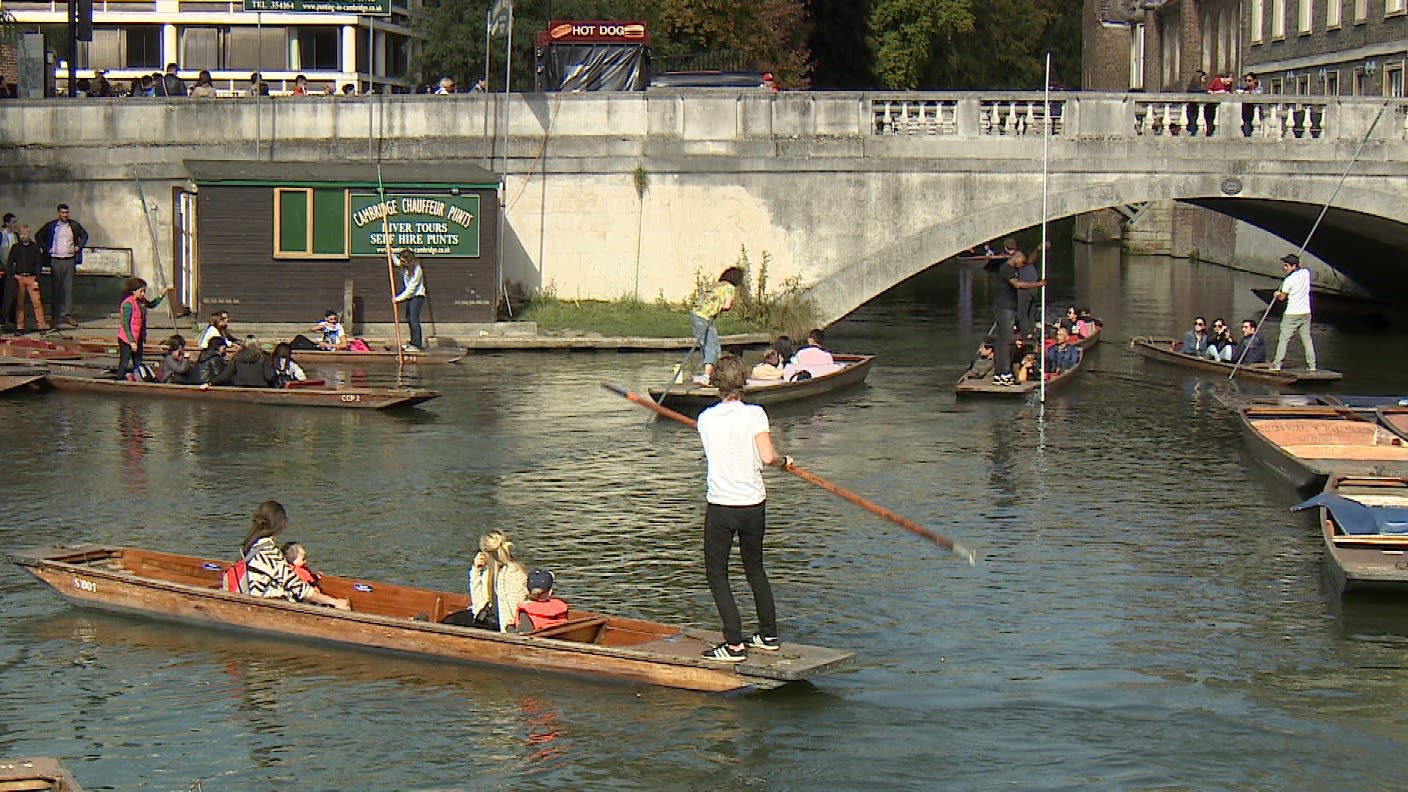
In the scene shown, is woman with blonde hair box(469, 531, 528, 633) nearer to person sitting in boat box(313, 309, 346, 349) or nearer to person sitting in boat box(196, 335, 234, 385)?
person sitting in boat box(196, 335, 234, 385)

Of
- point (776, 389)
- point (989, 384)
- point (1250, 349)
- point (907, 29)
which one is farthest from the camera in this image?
point (907, 29)

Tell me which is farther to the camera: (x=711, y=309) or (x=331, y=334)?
(x=331, y=334)

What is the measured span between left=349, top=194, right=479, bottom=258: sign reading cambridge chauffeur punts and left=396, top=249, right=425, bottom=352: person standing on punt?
2.84 feet

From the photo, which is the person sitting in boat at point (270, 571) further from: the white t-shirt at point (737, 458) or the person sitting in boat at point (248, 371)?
the person sitting in boat at point (248, 371)

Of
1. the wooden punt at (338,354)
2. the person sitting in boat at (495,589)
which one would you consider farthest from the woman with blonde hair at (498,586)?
the wooden punt at (338,354)

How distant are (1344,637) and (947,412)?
35.0 ft

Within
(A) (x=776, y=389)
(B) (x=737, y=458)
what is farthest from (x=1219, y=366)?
(B) (x=737, y=458)

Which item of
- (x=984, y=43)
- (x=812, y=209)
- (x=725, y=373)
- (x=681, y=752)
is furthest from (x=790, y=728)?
(x=984, y=43)

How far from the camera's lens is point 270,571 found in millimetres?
12547

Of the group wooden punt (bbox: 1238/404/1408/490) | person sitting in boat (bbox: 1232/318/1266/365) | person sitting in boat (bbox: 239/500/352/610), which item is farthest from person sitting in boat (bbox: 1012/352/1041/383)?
person sitting in boat (bbox: 239/500/352/610)

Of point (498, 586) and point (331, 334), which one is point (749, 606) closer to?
point (498, 586)

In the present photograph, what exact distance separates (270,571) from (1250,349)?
59.0ft

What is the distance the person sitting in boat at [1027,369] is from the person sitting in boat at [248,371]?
31.1 ft

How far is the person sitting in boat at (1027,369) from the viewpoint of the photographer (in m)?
25.1
